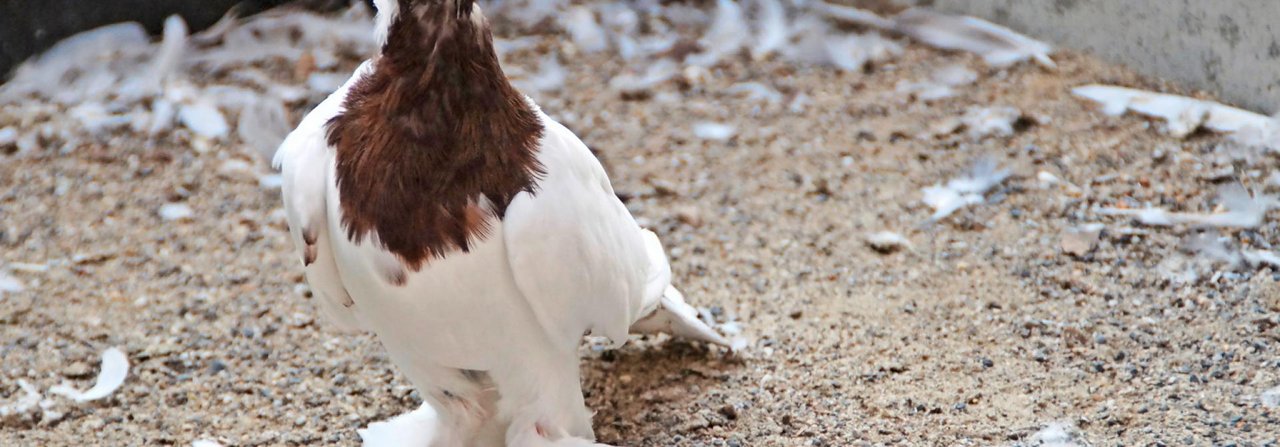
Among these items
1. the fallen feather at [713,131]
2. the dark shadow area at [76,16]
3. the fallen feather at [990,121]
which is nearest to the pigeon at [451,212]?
the fallen feather at [713,131]

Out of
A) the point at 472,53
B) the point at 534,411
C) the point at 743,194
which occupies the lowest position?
the point at 743,194

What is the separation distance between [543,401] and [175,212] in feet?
5.16

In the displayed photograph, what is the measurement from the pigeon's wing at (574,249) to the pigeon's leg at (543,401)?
61 millimetres

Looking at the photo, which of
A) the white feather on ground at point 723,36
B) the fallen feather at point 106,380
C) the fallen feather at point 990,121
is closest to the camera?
the fallen feather at point 106,380

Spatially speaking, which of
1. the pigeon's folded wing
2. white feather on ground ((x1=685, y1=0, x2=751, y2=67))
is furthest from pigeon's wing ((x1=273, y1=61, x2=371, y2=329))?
white feather on ground ((x1=685, y1=0, x2=751, y2=67))

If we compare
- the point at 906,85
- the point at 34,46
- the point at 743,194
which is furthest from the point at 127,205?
the point at 906,85

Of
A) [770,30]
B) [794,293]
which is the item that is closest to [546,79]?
[770,30]

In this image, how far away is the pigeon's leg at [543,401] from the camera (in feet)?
5.90

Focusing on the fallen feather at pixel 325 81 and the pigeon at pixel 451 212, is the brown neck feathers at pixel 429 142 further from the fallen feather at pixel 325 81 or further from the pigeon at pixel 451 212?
the fallen feather at pixel 325 81

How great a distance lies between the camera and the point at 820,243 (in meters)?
2.83

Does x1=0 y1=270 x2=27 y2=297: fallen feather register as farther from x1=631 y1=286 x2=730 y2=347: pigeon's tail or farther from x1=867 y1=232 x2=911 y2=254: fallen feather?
x1=867 y1=232 x2=911 y2=254: fallen feather

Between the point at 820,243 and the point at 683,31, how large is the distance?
1.44 meters

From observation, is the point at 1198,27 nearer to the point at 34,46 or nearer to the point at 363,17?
the point at 363,17

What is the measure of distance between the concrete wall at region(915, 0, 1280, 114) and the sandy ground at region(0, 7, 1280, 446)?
10cm
